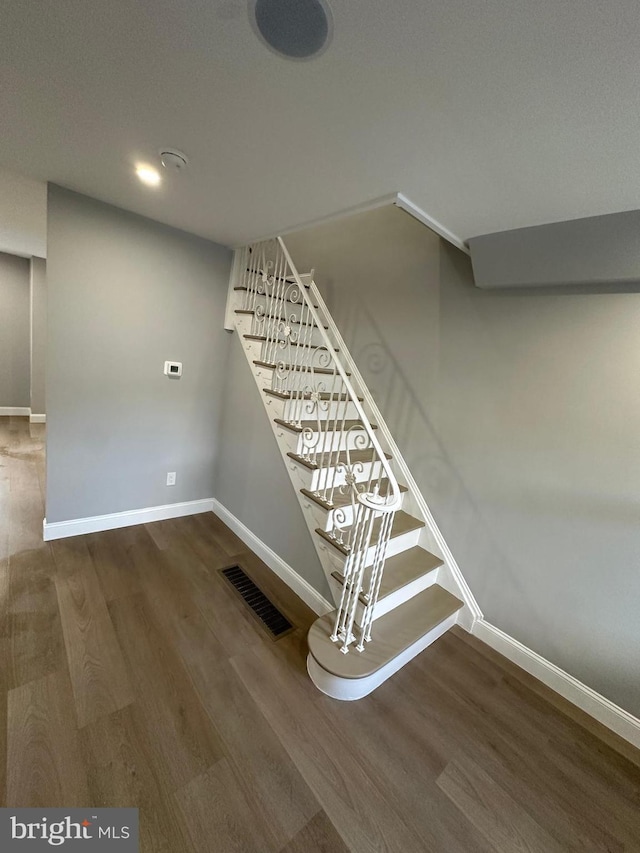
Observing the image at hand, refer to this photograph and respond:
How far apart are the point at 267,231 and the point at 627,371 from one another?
2275 millimetres

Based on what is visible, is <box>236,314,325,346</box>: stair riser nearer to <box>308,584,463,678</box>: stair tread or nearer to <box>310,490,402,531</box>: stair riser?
<box>310,490,402,531</box>: stair riser

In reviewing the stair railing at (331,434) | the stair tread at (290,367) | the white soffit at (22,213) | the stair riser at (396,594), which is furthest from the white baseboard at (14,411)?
the stair riser at (396,594)

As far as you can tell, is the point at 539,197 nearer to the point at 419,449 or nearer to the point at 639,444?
the point at 639,444

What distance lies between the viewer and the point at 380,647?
1756 millimetres

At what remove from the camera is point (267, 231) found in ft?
7.54

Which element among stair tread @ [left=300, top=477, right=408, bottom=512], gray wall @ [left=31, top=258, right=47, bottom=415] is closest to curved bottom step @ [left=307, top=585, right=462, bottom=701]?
stair tread @ [left=300, top=477, right=408, bottom=512]

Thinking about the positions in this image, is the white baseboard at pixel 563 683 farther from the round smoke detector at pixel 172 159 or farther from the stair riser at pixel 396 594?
the round smoke detector at pixel 172 159

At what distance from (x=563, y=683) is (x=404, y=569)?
99 cm

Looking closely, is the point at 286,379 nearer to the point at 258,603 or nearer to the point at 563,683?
the point at 258,603

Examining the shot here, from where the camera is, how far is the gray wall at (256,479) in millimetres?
2264

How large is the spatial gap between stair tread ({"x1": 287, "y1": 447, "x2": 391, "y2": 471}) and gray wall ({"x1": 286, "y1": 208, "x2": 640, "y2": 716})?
29 cm

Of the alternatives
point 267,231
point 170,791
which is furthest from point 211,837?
point 267,231

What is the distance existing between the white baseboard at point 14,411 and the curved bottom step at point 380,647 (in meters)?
6.16

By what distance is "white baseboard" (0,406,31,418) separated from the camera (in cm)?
526
